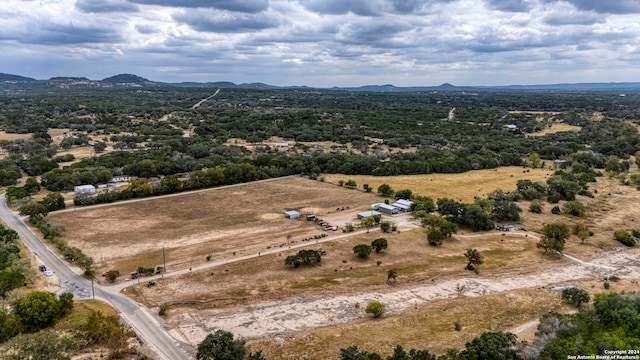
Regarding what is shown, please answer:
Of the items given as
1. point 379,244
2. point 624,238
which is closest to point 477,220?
point 379,244

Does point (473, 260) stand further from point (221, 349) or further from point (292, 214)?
point (221, 349)

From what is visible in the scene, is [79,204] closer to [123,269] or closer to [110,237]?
[110,237]

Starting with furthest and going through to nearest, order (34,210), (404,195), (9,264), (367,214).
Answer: (404,195), (367,214), (34,210), (9,264)

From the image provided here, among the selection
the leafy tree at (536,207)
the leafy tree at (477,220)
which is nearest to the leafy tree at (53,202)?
the leafy tree at (477,220)

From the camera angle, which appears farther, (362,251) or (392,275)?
(362,251)

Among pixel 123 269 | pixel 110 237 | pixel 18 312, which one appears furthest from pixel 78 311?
pixel 110 237

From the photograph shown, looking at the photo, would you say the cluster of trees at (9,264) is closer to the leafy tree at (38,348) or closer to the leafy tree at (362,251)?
the leafy tree at (38,348)

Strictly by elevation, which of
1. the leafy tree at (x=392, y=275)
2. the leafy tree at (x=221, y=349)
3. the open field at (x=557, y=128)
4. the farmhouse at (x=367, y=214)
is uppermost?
the open field at (x=557, y=128)
